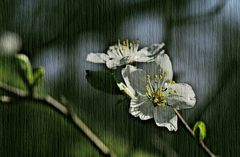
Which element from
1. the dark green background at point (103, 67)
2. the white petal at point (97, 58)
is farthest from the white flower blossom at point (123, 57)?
the dark green background at point (103, 67)

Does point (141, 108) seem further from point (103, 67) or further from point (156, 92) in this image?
point (103, 67)

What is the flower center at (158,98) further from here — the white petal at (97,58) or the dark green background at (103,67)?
the dark green background at (103,67)

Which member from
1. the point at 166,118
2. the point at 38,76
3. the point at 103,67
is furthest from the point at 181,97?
the point at 103,67

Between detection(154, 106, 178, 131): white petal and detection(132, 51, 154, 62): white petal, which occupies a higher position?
detection(132, 51, 154, 62): white petal

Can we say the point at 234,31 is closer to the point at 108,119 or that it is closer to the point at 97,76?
the point at 108,119

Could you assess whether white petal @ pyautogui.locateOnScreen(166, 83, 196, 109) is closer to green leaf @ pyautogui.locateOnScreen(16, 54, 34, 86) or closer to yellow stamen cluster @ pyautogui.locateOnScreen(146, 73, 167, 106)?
yellow stamen cluster @ pyautogui.locateOnScreen(146, 73, 167, 106)

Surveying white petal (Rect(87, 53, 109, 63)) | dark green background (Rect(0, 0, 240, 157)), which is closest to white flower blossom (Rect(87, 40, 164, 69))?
white petal (Rect(87, 53, 109, 63))
